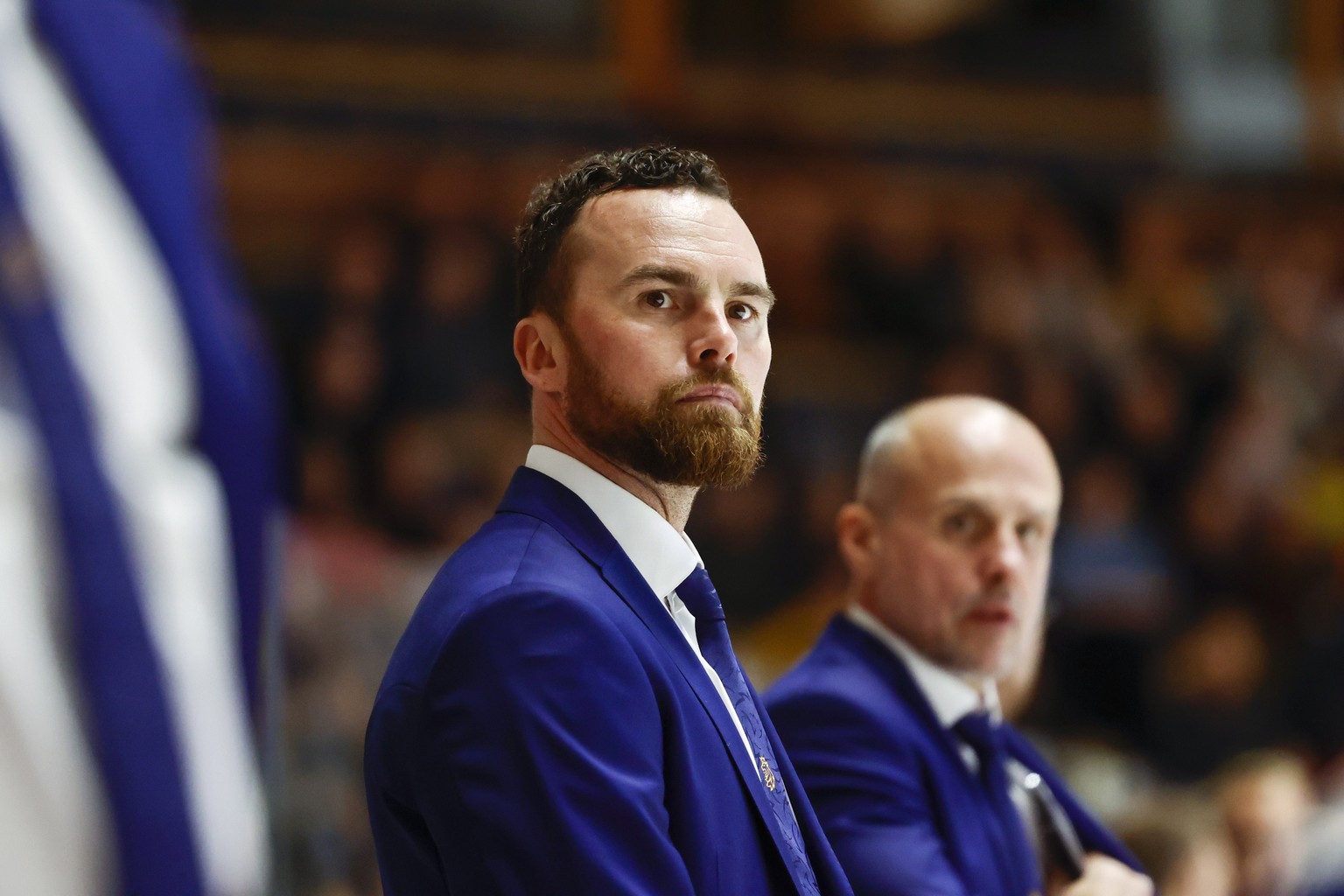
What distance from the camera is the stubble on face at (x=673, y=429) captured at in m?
1.35

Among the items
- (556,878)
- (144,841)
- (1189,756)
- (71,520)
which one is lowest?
(1189,756)

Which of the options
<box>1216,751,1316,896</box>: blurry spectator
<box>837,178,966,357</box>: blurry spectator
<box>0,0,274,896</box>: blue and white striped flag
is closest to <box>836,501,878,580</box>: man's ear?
<box>0,0,274,896</box>: blue and white striped flag

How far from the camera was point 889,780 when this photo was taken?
6.29ft

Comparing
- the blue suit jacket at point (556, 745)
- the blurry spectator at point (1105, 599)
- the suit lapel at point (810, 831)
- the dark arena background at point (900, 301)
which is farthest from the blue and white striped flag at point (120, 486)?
the blurry spectator at point (1105, 599)

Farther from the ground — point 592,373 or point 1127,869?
point 592,373

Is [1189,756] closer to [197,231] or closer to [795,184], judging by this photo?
[795,184]

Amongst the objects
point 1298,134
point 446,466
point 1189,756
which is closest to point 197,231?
point 446,466

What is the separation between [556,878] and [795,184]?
21.6ft

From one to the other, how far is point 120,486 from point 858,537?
5.71 ft

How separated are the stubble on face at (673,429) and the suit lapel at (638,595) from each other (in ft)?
0.20

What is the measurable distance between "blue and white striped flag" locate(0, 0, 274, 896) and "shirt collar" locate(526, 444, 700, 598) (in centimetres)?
76

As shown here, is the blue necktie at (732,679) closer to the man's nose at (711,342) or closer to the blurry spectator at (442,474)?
the man's nose at (711,342)

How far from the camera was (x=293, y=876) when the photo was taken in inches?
162

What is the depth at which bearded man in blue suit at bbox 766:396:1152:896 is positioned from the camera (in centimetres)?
189
